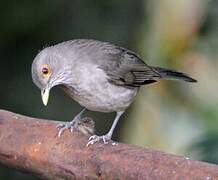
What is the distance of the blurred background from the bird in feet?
6.51

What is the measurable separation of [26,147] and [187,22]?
3.73 m

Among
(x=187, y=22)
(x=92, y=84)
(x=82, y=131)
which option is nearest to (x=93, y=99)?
(x=92, y=84)

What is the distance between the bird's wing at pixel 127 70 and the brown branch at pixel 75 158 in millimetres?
1038

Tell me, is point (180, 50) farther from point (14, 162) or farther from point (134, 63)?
point (14, 162)

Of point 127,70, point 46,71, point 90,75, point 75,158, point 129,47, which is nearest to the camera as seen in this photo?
point 75,158

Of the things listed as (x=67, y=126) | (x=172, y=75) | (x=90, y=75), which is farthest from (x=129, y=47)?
(x=67, y=126)

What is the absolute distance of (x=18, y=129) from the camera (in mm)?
4516

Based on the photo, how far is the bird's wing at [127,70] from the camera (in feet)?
18.4

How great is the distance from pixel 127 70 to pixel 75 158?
5.44 feet

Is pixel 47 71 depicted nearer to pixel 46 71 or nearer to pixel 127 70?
pixel 46 71

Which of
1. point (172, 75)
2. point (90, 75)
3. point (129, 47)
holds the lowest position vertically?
point (129, 47)

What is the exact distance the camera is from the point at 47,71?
17.3ft

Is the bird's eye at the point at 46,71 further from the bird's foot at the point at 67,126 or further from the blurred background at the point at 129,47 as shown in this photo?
the blurred background at the point at 129,47

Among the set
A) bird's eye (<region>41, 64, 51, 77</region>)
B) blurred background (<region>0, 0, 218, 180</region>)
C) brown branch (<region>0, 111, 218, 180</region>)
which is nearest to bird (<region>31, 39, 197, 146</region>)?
bird's eye (<region>41, 64, 51, 77</region>)
